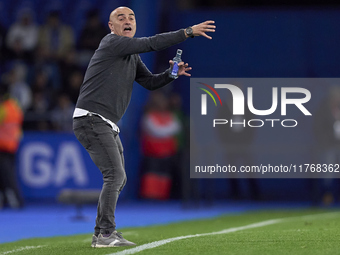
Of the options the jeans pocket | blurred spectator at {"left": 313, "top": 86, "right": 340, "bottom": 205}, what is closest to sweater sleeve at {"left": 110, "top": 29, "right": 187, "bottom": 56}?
the jeans pocket

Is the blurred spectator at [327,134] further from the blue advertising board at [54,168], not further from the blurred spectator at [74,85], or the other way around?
the blurred spectator at [74,85]

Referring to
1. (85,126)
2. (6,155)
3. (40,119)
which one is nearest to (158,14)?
(40,119)

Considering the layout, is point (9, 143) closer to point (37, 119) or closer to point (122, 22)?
point (37, 119)

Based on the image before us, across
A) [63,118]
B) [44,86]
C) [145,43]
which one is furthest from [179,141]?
[145,43]

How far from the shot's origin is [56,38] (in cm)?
1833

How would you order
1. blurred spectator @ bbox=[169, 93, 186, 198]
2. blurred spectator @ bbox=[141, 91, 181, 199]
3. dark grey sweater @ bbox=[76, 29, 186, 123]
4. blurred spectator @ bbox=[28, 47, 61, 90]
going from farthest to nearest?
1. blurred spectator @ bbox=[28, 47, 61, 90]
2. blurred spectator @ bbox=[141, 91, 181, 199]
3. blurred spectator @ bbox=[169, 93, 186, 198]
4. dark grey sweater @ bbox=[76, 29, 186, 123]

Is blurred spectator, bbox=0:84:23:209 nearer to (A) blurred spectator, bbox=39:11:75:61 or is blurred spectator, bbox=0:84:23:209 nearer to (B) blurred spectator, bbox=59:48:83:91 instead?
(B) blurred spectator, bbox=59:48:83:91

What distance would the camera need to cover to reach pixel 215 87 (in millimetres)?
16797

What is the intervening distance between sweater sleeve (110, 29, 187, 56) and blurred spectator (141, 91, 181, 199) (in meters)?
8.97

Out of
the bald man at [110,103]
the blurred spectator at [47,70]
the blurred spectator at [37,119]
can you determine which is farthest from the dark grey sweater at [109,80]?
the blurred spectator at [47,70]

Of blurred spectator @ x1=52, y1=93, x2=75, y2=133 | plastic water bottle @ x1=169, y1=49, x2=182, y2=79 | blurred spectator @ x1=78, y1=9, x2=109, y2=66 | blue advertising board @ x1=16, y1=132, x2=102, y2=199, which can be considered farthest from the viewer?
blurred spectator @ x1=78, y1=9, x2=109, y2=66

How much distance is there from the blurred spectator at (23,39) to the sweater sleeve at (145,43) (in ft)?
38.9

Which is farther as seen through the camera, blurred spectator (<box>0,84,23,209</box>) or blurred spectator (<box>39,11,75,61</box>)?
blurred spectator (<box>39,11,75,61</box>)

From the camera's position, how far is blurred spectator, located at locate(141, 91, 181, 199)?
16141 millimetres
